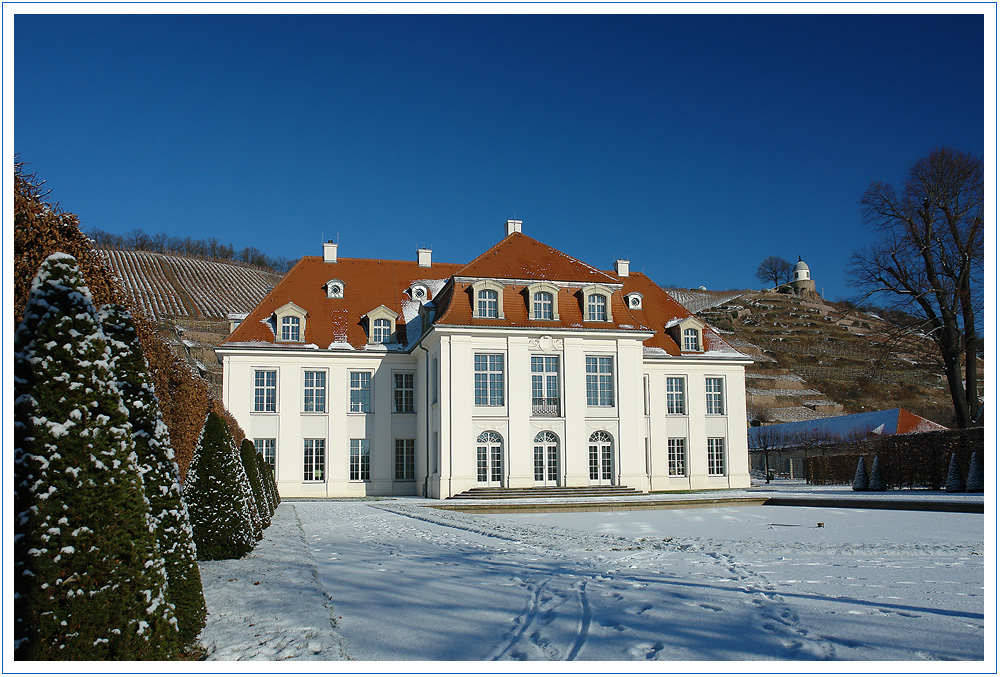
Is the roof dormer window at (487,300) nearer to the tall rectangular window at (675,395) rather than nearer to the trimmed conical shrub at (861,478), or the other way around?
the tall rectangular window at (675,395)

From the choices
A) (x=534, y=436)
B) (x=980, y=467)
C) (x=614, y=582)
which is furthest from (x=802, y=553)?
(x=534, y=436)

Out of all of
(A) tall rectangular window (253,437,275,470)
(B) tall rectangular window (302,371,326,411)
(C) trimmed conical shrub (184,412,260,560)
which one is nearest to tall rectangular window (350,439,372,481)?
(B) tall rectangular window (302,371,326,411)

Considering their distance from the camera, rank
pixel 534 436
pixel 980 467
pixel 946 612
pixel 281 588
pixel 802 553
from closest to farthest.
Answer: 1. pixel 946 612
2. pixel 281 588
3. pixel 802 553
4. pixel 980 467
5. pixel 534 436

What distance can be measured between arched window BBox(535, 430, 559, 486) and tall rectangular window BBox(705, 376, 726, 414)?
30.3 feet

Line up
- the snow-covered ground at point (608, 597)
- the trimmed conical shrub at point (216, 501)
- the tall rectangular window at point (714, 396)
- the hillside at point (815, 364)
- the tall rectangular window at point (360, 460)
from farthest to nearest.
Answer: the hillside at point (815, 364), the tall rectangular window at point (714, 396), the tall rectangular window at point (360, 460), the trimmed conical shrub at point (216, 501), the snow-covered ground at point (608, 597)

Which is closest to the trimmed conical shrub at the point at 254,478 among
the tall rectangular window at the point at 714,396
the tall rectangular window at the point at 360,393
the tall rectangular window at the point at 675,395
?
the tall rectangular window at the point at 360,393

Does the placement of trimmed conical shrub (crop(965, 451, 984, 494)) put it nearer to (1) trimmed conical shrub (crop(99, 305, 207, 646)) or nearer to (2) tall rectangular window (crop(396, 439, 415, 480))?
(2) tall rectangular window (crop(396, 439, 415, 480))

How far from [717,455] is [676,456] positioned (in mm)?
2199

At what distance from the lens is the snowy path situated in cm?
593

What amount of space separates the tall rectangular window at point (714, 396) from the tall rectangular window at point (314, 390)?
709 inches

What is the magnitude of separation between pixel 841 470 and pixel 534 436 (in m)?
16.9

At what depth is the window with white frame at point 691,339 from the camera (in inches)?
1415

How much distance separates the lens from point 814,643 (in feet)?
19.6
